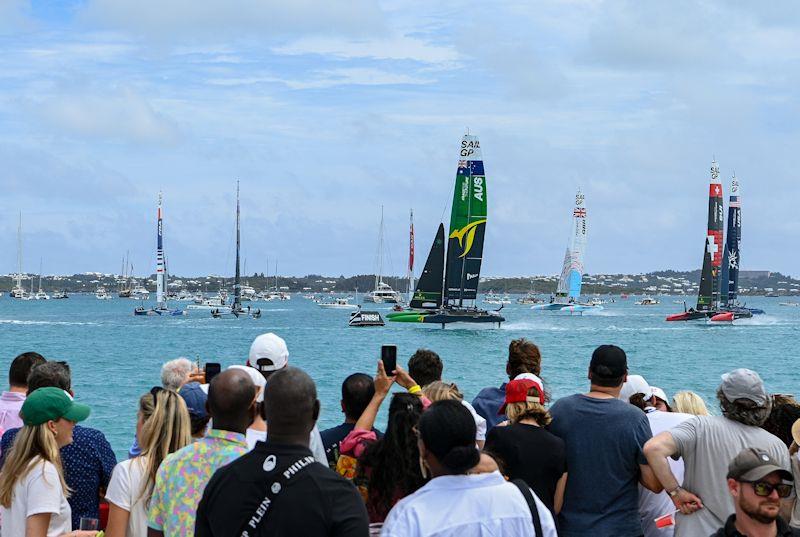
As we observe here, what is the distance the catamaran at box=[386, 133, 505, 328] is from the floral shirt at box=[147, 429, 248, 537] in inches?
2673

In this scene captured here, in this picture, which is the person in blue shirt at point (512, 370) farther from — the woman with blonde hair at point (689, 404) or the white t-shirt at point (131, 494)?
the white t-shirt at point (131, 494)

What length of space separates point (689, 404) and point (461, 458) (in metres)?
3.46

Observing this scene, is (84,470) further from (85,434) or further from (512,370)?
(512,370)

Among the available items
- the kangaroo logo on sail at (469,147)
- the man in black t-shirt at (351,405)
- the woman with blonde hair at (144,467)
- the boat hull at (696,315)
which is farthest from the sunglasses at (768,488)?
the boat hull at (696,315)

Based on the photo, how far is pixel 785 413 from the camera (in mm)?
6188

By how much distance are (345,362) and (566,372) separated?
1189 cm

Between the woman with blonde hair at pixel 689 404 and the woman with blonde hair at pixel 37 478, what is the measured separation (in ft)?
13.0

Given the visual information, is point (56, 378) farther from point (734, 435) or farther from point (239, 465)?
point (734, 435)


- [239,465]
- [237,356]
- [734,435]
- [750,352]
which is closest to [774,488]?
[734,435]

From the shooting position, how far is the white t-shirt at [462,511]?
13.8 ft

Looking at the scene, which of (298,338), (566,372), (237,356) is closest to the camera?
(566,372)

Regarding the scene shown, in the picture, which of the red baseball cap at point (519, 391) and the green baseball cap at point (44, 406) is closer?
the green baseball cap at point (44, 406)

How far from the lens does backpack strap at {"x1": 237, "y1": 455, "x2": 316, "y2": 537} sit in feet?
12.8

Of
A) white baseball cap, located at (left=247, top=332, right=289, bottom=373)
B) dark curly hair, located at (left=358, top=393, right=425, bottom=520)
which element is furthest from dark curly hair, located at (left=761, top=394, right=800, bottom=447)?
white baseball cap, located at (left=247, top=332, right=289, bottom=373)
